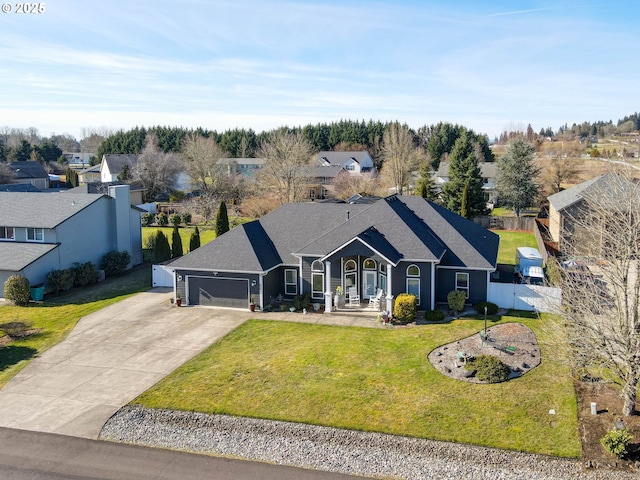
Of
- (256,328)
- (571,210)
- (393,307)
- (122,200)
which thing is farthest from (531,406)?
(122,200)

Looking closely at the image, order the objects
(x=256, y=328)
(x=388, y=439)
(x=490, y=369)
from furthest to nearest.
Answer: (x=256, y=328)
(x=490, y=369)
(x=388, y=439)

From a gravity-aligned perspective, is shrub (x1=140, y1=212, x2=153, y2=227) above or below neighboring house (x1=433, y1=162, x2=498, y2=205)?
below

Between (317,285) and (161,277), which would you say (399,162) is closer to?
(161,277)

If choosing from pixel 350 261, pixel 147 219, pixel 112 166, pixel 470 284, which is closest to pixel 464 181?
pixel 470 284

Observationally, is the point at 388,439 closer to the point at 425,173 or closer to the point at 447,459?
the point at 447,459

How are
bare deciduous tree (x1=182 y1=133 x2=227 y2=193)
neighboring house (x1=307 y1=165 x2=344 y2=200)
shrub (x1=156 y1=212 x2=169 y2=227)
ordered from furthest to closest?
neighboring house (x1=307 y1=165 x2=344 y2=200), bare deciduous tree (x1=182 y1=133 x2=227 y2=193), shrub (x1=156 y1=212 x2=169 y2=227)

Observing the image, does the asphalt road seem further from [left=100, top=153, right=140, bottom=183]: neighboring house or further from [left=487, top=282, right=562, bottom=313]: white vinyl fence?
[left=100, top=153, right=140, bottom=183]: neighboring house

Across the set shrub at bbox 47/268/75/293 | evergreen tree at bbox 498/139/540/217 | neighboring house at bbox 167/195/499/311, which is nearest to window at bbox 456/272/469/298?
neighboring house at bbox 167/195/499/311
